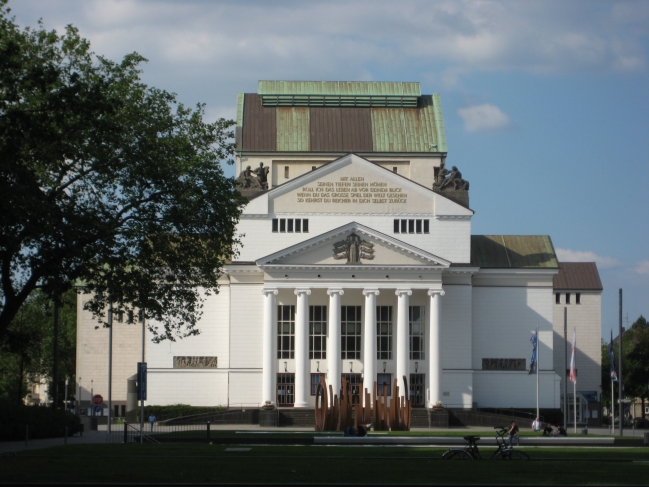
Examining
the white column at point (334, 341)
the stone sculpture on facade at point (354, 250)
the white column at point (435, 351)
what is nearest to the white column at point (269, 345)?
the white column at point (334, 341)

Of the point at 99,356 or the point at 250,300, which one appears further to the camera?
the point at 99,356

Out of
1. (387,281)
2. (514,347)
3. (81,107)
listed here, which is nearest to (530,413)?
(514,347)

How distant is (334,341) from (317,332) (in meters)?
3.37

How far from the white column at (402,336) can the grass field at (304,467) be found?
117ft

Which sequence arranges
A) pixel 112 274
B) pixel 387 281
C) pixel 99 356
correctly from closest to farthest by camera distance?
pixel 112 274 → pixel 387 281 → pixel 99 356

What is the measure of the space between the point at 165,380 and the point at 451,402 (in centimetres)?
2074

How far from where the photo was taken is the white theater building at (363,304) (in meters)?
78.4

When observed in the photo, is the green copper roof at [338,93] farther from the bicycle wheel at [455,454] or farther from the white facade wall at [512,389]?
the bicycle wheel at [455,454]

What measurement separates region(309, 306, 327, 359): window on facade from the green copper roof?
20135 millimetres

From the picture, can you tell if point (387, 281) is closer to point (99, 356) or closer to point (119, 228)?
point (99, 356)

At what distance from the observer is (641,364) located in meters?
115

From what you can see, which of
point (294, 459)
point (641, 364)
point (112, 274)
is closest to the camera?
point (294, 459)

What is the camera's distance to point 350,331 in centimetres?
8144

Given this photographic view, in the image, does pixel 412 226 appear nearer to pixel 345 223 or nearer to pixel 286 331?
pixel 345 223
